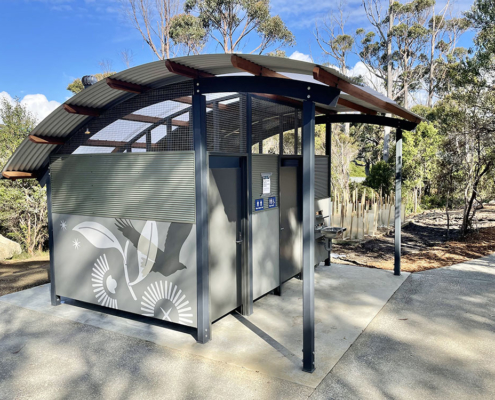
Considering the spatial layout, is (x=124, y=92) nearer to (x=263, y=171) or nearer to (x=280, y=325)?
(x=263, y=171)

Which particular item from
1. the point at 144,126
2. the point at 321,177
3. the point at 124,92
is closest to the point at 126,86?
the point at 124,92

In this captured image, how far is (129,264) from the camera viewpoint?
4754 mm

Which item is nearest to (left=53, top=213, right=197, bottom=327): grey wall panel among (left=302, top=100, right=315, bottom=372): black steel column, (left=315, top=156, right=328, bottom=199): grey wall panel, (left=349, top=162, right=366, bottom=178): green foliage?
(left=302, top=100, right=315, bottom=372): black steel column

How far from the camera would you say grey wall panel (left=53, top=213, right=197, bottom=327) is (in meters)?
4.38

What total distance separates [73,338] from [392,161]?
568 inches

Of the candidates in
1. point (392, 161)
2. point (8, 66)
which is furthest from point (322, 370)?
point (8, 66)

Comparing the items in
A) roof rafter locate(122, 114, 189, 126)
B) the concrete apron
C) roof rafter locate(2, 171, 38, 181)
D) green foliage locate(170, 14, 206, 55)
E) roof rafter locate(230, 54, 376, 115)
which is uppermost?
green foliage locate(170, 14, 206, 55)

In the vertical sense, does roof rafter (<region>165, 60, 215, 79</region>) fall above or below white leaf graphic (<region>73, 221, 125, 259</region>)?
above

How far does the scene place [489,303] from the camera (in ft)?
17.4

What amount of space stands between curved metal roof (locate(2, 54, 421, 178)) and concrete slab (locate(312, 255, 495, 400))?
8.61 feet

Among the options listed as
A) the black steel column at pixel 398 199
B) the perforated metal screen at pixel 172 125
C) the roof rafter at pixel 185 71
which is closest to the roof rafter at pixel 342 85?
the roof rafter at pixel 185 71

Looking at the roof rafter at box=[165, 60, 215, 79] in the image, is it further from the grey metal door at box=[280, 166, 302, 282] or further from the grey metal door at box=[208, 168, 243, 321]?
the grey metal door at box=[280, 166, 302, 282]

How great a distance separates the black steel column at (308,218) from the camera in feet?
11.8

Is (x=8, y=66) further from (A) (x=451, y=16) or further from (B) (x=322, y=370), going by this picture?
(A) (x=451, y=16)
